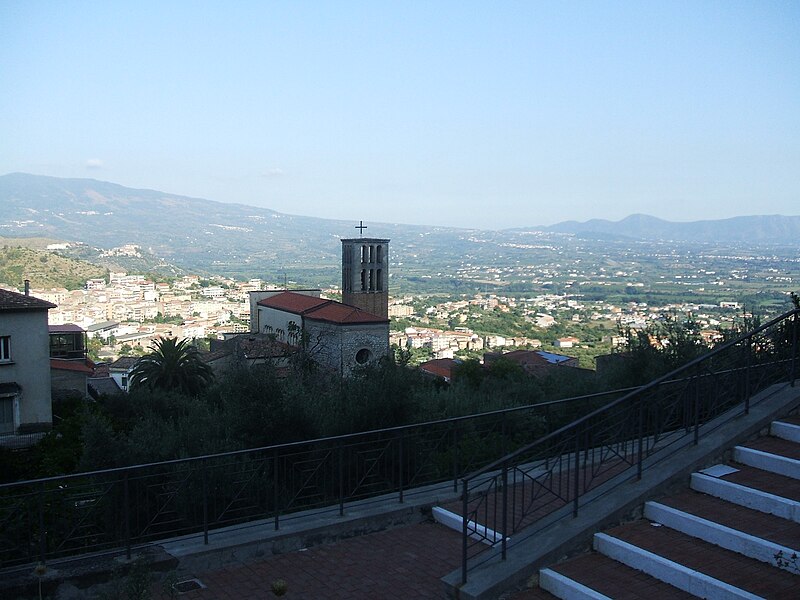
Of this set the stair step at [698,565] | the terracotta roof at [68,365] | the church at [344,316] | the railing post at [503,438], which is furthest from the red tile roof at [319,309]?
the stair step at [698,565]

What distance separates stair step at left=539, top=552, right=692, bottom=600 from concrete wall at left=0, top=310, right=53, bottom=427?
991 inches

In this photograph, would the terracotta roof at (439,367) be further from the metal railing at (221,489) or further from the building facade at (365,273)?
the metal railing at (221,489)

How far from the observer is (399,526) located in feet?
22.4

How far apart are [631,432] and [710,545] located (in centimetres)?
155

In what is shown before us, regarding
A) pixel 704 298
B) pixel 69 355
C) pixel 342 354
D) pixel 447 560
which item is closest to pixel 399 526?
pixel 447 560

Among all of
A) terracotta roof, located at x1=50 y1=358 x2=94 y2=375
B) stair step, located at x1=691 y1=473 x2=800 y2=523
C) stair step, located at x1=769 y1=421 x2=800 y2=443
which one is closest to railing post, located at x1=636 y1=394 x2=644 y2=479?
stair step, located at x1=691 y1=473 x2=800 y2=523

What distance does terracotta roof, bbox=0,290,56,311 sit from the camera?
25.5m

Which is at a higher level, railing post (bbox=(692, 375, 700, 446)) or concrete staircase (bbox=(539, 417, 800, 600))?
railing post (bbox=(692, 375, 700, 446))

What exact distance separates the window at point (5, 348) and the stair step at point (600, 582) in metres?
25.4

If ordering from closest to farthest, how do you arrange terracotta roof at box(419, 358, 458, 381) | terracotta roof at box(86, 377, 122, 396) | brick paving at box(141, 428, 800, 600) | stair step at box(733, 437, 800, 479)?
brick paving at box(141, 428, 800, 600)
stair step at box(733, 437, 800, 479)
terracotta roof at box(86, 377, 122, 396)
terracotta roof at box(419, 358, 458, 381)

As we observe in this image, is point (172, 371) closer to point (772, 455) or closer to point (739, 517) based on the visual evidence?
point (772, 455)

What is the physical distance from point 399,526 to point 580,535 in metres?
1.96

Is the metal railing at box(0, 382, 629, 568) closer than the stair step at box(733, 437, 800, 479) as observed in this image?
Yes

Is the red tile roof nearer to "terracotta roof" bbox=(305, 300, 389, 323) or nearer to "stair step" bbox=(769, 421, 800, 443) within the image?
"terracotta roof" bbox=(305, 300, 389, 323)
